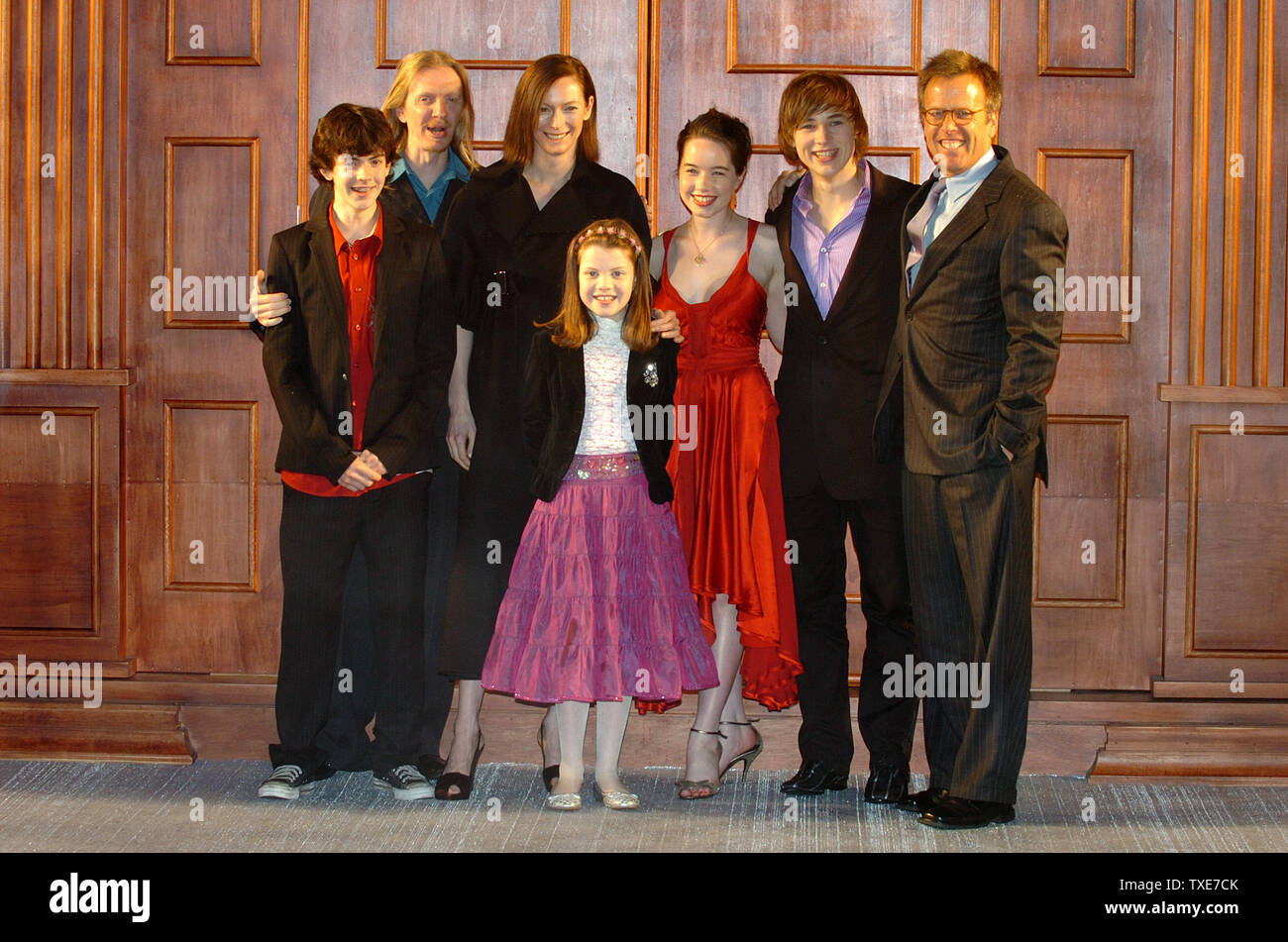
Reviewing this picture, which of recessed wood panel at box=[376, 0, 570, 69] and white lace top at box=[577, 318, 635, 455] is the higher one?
recessed wood panel at box=[376, 0, 570, 69]

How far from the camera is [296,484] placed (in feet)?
12.8

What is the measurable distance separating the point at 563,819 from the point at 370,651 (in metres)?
0.81

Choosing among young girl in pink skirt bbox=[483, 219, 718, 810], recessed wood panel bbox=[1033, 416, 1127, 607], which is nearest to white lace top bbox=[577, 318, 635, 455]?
young girl in pink skirt bbox=[483, 219, 718, 810]

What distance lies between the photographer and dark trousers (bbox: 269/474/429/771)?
3.92m

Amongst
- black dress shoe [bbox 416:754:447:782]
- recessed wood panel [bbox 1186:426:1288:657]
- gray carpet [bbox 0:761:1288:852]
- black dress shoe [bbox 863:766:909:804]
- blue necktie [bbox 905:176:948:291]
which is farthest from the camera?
recessed wood panel [bbox 1186:426:1288:657]

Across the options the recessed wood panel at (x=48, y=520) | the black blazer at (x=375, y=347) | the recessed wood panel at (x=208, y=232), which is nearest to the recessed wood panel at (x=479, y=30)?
the recessed wood panel at (x=208, y=232)

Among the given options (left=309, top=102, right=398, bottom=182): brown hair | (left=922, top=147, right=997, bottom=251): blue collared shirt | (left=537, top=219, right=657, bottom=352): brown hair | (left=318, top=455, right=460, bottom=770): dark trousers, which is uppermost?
(left=309, top=102, right=398, bottom=182): brown hair

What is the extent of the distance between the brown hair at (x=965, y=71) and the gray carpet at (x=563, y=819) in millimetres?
1898

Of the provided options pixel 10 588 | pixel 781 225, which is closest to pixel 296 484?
pixel 10 588

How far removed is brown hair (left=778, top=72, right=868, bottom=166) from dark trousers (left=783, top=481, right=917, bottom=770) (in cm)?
96

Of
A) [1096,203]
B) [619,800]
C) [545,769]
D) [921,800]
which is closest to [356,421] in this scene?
[545,769]

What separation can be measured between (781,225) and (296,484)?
1.51 metres

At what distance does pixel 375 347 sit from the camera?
→ 3.92m

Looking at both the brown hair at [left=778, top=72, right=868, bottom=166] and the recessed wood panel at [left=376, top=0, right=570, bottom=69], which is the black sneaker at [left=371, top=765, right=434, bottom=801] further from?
the recessed wood panel at [left=376, top=0, right=570, bottom=69]
